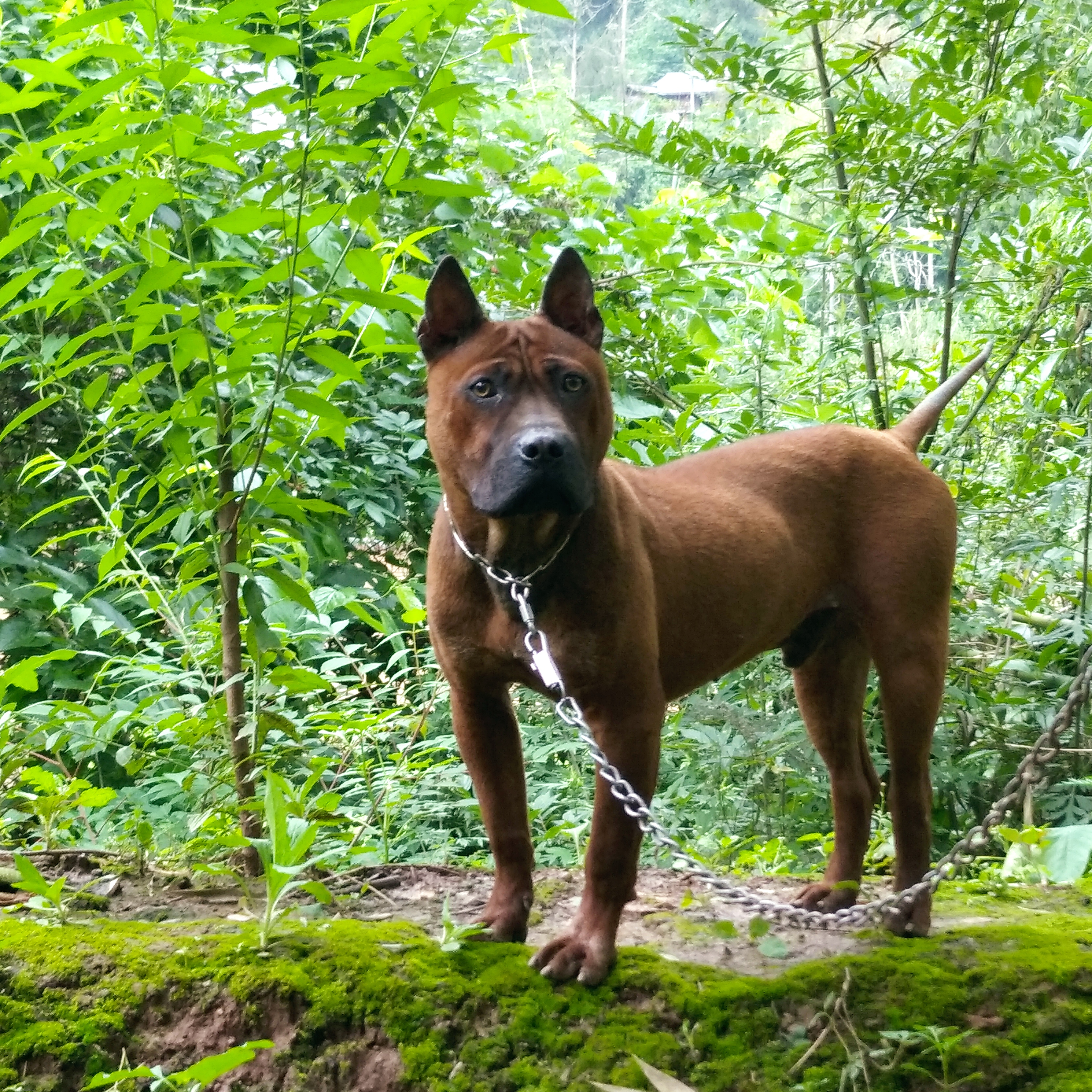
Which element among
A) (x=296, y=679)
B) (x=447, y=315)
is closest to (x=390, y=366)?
(x=447, y=315)

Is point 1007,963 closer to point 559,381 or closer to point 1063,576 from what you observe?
point 559,381

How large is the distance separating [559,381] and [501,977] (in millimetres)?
1483

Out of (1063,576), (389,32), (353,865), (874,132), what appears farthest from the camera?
(1063,576)

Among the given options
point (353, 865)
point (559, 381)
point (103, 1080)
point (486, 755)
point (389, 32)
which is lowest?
point (353, 865)

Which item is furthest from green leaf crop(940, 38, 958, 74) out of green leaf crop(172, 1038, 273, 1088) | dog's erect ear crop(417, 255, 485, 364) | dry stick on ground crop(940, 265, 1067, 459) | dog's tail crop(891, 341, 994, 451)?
green leaf crop(172, 1038, 273, 1088)

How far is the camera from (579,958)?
2473mm

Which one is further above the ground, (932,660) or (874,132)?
(874,132)

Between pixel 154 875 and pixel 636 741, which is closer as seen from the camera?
pixel 636 741

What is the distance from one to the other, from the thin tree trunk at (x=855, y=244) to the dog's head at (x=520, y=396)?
6.70ft

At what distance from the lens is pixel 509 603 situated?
2547mm

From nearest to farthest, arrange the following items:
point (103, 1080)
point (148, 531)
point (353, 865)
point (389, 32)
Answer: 1. point (103, 1080)
2. point (389, 32)
3. point (148, 531)
4. point (353, 865)

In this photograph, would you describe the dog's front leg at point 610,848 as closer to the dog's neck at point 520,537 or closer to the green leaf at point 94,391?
the dog's neck at point 520,537

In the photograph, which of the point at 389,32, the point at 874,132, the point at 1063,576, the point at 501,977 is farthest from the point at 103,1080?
the point at 1063,576

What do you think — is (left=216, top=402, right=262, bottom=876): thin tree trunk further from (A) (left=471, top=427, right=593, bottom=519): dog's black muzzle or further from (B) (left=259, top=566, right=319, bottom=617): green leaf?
(A) (left=471, top=427, right=593, bottom=519): dog's black muzzle
